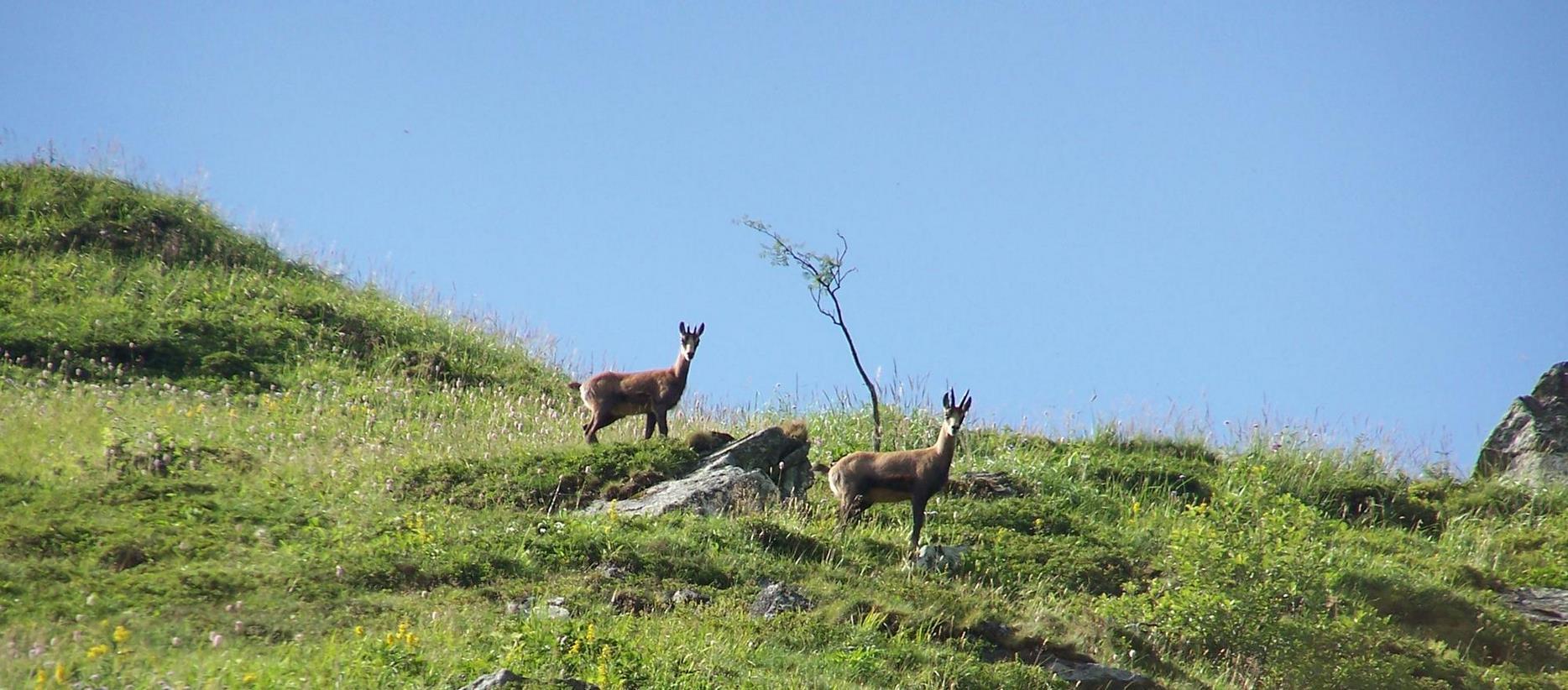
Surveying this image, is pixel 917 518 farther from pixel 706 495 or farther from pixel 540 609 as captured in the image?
pixel 540 609

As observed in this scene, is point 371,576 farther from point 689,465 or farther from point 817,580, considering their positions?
point 689,465

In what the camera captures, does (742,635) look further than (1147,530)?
No

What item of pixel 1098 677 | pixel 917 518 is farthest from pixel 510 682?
pixel 917 518

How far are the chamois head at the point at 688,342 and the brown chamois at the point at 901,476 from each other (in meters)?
2.82

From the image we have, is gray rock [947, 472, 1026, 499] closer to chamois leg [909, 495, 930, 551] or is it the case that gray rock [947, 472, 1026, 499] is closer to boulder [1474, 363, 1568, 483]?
chamois leg [909, 495, 930, 551]

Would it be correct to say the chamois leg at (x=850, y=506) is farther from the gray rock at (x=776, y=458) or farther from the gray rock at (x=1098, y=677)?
the gray rock at (x=1098, y=677)

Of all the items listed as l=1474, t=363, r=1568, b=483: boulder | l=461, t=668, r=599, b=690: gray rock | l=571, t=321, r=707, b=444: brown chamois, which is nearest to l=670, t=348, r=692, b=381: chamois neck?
l=571, t=321, r=707, b=444: brown chamois

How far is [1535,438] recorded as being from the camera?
23.2 metres

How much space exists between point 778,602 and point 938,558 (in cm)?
321

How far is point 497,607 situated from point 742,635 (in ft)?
6.91

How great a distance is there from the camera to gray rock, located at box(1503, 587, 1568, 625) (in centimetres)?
1723

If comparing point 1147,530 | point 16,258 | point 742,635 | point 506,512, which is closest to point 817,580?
point 742,635

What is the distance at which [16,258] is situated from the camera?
80.2ft

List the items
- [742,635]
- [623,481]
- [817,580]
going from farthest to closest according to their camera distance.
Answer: [623,481], [817,580], [742,635]
